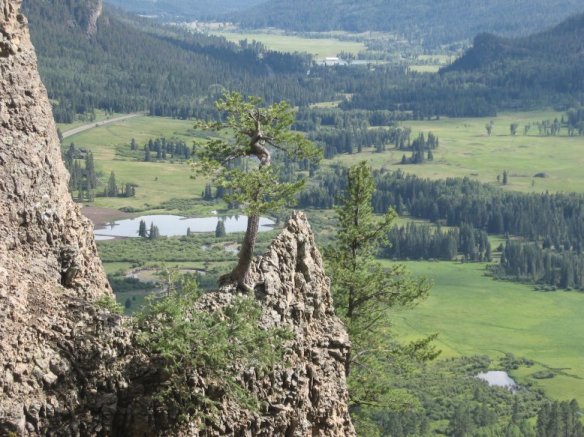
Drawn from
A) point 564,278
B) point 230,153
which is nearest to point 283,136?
point 230,153

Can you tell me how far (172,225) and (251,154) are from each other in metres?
165

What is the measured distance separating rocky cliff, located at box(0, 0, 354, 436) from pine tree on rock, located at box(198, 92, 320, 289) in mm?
986

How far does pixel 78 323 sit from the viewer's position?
2220cm

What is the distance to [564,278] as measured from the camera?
168m

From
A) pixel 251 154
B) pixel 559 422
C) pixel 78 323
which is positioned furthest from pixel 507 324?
pixel 78 323

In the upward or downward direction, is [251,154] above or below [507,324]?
above

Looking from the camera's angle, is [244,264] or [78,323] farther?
[244,264]

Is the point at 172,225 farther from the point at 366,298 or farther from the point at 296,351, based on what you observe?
the point at 296,351

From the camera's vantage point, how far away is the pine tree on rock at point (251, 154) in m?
26.8

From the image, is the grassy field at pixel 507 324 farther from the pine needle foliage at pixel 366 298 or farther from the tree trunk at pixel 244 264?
the tree trunk at pixel 244 264

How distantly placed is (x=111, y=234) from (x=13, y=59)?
510 ft

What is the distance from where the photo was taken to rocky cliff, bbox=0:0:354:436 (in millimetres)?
21359

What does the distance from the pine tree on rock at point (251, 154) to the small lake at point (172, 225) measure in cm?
14295

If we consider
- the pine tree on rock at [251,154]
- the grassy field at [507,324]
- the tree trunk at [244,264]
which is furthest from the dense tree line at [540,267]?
the tree trunk at [244,264]
